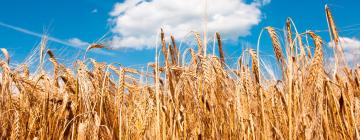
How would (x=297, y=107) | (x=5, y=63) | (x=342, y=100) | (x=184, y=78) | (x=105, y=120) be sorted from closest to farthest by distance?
(x=297, y=107), (x=342, y=100), (x=184, y=78), (x=105, y=120), (x=5, y=63)

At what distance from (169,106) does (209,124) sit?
0.24 m

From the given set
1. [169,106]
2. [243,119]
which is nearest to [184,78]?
[169,106]

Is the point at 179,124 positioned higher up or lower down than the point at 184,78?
lower down

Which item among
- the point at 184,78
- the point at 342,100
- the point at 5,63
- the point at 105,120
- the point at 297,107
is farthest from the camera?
the point at 5,63

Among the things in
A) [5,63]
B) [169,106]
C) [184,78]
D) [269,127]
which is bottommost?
[269,127]

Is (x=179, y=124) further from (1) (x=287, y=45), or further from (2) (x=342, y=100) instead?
(2) (x=342, y=100)

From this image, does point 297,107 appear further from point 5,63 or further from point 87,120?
point 5,63

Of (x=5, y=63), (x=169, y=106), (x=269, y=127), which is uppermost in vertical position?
(x=5, y=63)

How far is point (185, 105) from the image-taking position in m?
2.32

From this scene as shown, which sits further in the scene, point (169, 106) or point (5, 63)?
point (5, 63)

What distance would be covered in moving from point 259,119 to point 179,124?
Result: 45 centimetres

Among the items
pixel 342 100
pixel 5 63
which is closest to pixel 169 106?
pixel 342 100

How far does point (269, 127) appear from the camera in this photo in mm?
2156

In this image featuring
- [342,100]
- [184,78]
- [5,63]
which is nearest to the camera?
[342,100]
